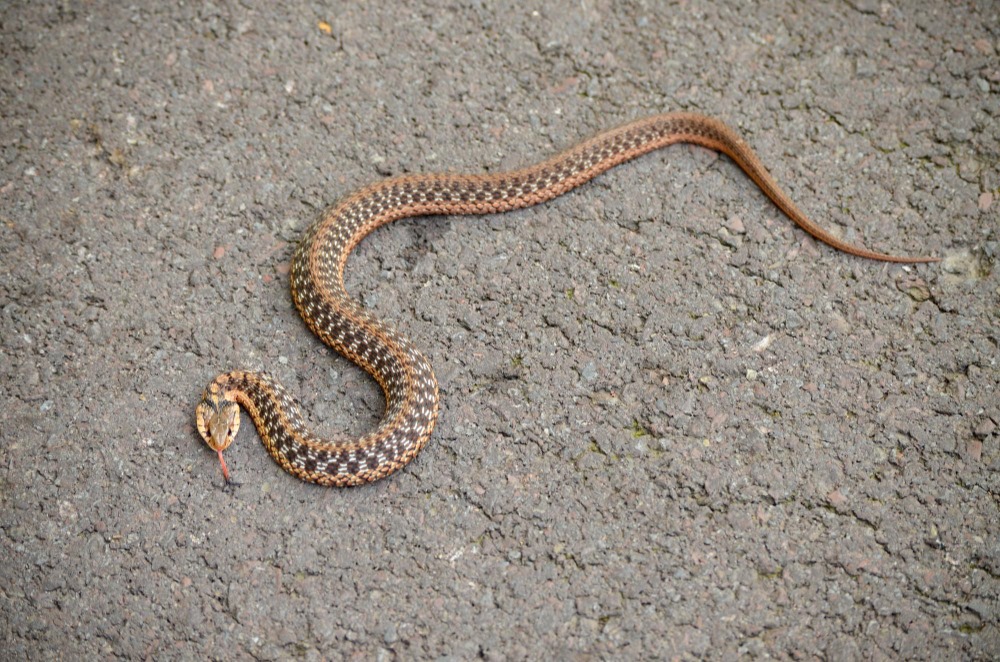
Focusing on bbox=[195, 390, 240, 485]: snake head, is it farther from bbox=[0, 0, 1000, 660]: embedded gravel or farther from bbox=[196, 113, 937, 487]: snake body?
bbox=[0, 0, 1000, 660]: embedded gravel

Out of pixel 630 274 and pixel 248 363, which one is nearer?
pixel 248 363

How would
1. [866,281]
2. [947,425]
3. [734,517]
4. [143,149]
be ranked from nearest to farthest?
[734,517] < [947,425] < [866,281] < [143,149]

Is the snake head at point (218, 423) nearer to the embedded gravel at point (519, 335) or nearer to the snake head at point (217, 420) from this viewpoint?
the snake head at point (217, 420)

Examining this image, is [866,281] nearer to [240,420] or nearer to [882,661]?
[882,661]

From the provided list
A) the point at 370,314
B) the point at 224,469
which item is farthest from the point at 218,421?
the point at 370,314

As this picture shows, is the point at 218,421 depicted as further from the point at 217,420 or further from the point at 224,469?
the point at 224,469

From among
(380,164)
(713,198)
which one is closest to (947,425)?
(713,198)
